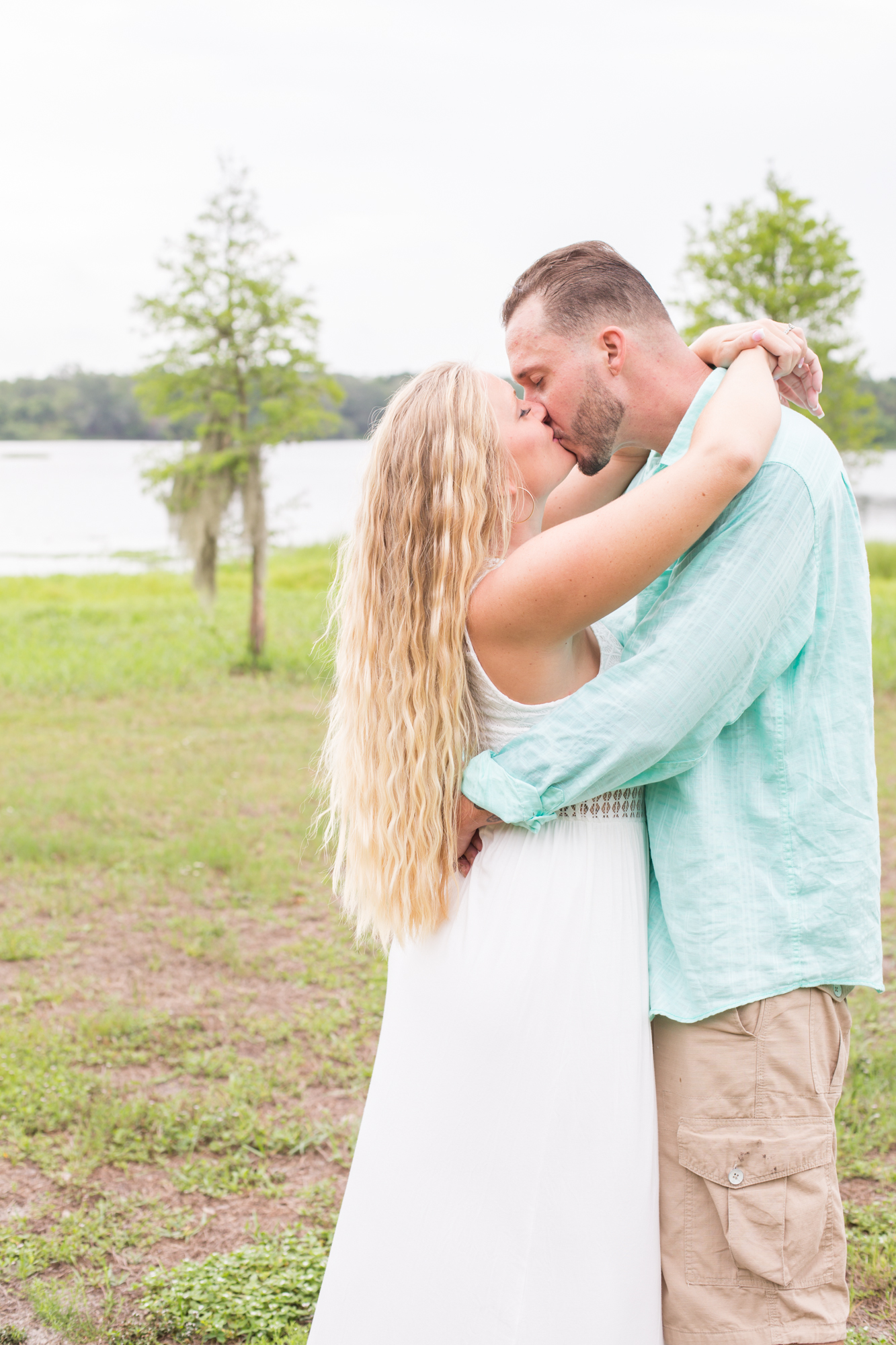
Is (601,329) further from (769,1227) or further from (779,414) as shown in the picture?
(769,1227)

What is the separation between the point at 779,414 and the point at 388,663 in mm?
832

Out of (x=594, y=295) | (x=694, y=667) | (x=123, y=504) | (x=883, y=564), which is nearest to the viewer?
(x=694, y=667)

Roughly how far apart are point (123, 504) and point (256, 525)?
41.6 metres

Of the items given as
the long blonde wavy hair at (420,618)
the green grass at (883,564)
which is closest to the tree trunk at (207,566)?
the long blonde wavy hair at (420,618)

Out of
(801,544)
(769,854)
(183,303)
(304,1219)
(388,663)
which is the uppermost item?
(183,303)

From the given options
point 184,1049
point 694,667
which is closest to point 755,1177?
point 694,667

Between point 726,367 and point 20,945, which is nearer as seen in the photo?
point 726,367

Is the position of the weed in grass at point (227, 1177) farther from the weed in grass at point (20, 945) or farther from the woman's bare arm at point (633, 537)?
the woman's bare arm at point (633, 537)

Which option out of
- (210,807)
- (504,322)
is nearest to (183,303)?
(210,807)

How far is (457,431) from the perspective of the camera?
1979 millimetres

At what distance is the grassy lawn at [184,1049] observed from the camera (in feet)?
10.4

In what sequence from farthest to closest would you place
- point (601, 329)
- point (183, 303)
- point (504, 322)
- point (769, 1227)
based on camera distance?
point (183, 303), point (504, 322), point (601, 329), point (769, 1227)

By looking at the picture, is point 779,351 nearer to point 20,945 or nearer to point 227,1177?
point 227,1177

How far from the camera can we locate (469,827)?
2020 millimetres
